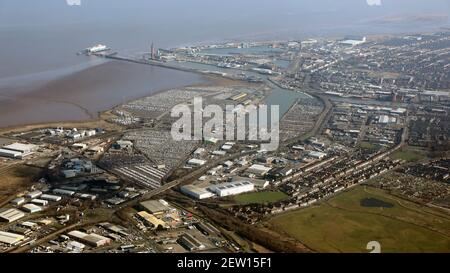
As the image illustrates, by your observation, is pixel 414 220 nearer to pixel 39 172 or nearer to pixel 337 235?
pixel 337 235

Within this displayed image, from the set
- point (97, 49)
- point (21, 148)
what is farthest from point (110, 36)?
point (21, 148)

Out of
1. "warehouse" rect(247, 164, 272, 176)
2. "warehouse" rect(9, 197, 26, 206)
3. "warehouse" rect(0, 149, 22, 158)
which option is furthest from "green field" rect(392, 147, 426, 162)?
"warehouse" rect(0, 149, 22, 158)

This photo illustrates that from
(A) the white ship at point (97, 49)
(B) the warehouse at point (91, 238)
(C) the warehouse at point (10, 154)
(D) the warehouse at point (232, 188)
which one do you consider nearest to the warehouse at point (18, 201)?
(B) the warehouse at point (91, 238)

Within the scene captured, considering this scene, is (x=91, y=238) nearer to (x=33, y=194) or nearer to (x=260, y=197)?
(x=33, y=194)

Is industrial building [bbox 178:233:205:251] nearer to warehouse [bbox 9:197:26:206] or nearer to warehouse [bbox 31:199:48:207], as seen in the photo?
warehouse [bbox 31:199:48:207]

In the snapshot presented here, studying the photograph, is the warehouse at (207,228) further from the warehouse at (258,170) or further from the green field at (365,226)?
the warehouse at (258,170)

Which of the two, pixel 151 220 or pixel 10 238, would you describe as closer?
pixel 10 238
